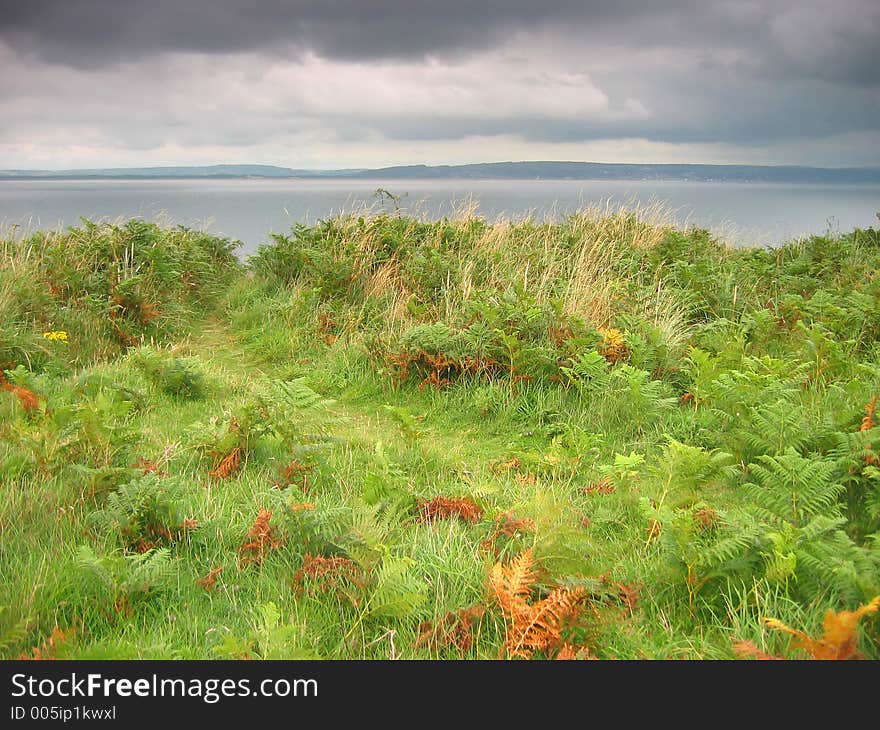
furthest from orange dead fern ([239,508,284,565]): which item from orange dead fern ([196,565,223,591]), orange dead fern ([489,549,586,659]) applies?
orange dead fern ([489,549,586,659])

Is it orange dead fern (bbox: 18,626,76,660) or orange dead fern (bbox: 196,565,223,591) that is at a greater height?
orange dead fern (bbox: 18,626,76,660)

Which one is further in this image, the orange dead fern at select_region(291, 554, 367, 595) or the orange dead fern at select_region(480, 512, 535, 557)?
the orange dead fern at select_region(480, 512, 535, 557)

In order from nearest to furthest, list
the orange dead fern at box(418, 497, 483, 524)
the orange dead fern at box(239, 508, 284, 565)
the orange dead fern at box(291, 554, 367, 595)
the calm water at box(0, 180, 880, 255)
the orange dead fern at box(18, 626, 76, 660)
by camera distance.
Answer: the orange dead fern at box(18, 626, 76, 660) < the orange dead fern at box(291, 554, 367, 595) < the orange dead fern at box(239, 508, 284, 565) < the orange dead fern at box(418, 497, 483, 524) < the calm water at box(0, 180, 880, 255)

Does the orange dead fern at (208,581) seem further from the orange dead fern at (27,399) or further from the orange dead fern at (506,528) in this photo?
the orange dead fern at (27,399)

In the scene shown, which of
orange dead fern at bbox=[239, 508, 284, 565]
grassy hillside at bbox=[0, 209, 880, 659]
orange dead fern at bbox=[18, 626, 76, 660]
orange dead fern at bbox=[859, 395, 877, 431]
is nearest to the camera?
orange dead fern at bbox=[18, 626, 76, 660]

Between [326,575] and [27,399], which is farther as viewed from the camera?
[27,399]

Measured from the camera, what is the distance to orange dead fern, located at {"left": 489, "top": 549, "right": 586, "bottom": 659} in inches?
98.0

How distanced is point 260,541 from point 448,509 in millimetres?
1047

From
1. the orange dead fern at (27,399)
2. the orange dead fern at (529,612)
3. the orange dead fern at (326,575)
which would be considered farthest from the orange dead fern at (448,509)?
the orange dead fern at (27,399)

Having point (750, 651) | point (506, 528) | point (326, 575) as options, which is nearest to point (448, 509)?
point (506, 528)

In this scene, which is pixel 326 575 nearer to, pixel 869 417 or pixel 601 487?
pixel 601 487

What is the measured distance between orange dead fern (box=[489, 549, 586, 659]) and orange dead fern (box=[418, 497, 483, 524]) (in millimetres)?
885

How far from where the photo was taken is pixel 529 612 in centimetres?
254

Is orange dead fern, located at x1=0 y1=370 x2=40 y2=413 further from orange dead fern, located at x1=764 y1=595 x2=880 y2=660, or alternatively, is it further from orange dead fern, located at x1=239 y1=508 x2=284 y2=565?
orange dead fern, located at x1=764 y1=595 x2=880 y2=660
